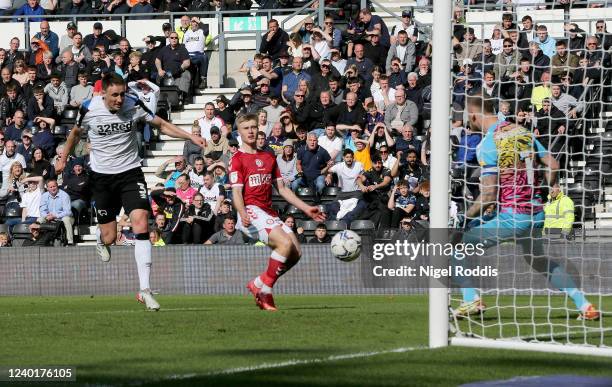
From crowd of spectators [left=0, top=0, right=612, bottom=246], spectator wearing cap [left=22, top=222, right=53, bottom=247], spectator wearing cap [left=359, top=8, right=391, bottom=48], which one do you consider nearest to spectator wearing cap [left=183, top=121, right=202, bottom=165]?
A: crowd of spectators [left=0, top=0, right=612, bottom=246]

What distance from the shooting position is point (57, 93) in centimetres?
2833

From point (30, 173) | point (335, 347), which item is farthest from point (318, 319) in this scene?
point (30, 173)

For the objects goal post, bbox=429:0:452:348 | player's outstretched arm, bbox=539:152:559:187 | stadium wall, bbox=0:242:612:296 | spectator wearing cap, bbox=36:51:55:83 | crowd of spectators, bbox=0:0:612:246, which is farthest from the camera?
spectator wearing cap, bbox=36:51:55:83

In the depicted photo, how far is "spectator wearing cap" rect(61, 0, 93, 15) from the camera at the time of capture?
31891 mm

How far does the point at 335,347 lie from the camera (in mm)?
9789

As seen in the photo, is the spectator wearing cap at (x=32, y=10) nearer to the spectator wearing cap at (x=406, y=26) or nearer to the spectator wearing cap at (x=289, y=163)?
the spectator wearing cap at (x=406, y=26)

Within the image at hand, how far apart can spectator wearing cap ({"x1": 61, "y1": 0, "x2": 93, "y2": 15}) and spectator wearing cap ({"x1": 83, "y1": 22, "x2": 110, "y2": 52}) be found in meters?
2.10

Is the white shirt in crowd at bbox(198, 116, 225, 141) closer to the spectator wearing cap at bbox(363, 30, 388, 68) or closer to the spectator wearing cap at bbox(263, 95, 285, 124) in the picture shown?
the spectator wearing cap at bbox(263, 95, 285, 124)

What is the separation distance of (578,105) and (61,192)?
13.1 m

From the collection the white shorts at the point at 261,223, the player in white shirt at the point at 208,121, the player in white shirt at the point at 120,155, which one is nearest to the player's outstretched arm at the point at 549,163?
the white shorts at the point at 261,223

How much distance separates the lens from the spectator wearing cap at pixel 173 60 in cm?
2833

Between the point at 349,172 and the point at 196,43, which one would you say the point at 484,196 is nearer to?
the point at 349,172

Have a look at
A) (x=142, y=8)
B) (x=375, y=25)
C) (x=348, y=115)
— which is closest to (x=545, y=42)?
(x=348, y=115)

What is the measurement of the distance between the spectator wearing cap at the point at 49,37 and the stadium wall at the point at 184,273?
28.3 feet
